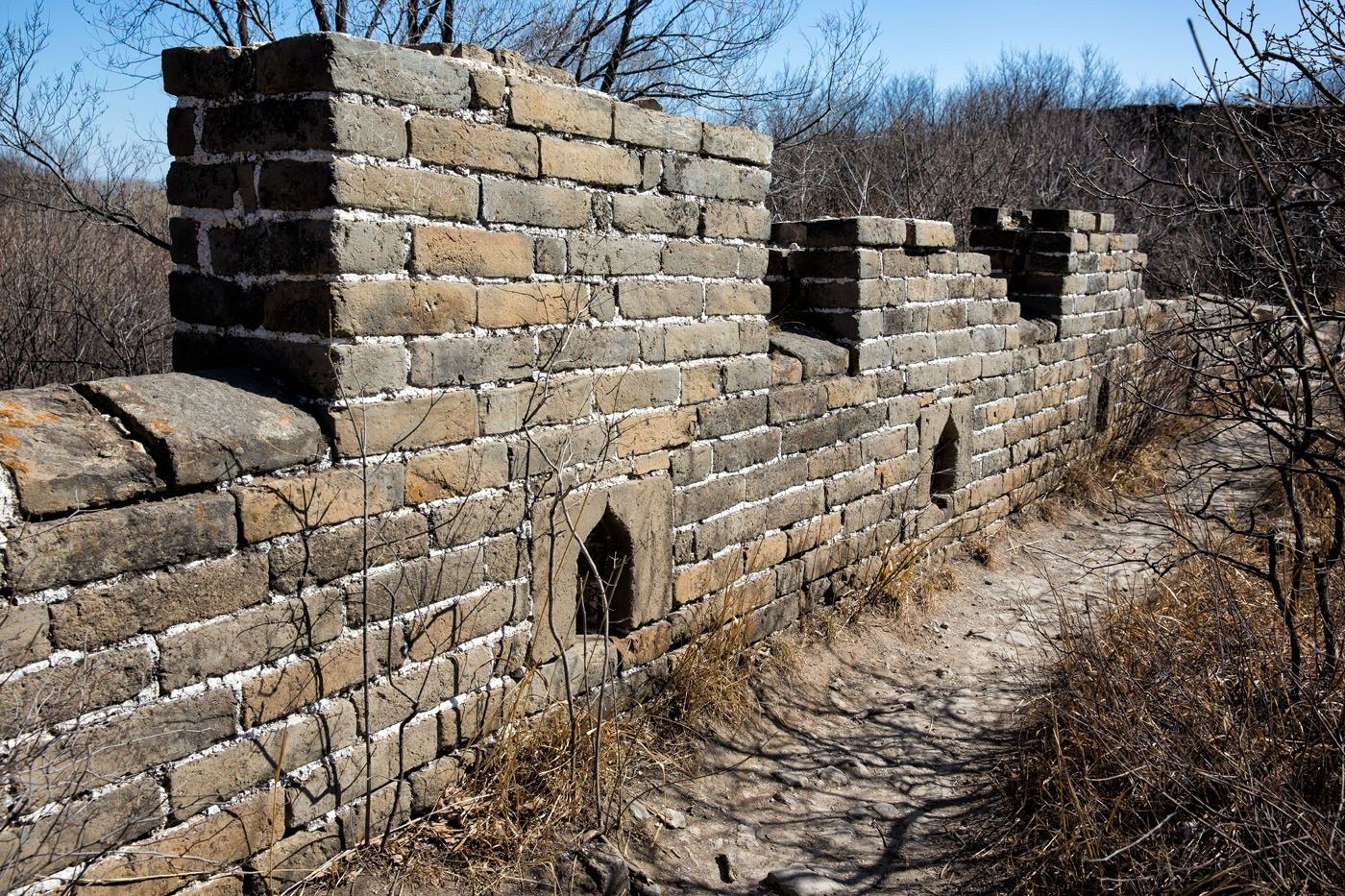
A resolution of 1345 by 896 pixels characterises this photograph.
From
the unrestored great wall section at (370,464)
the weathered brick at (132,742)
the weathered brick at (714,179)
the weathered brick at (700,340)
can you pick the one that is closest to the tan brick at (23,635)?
the unrestored great wall section at (370,464)

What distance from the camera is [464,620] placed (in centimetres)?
300

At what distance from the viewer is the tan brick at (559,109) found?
117 inches

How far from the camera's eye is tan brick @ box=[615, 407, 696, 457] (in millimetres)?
3492

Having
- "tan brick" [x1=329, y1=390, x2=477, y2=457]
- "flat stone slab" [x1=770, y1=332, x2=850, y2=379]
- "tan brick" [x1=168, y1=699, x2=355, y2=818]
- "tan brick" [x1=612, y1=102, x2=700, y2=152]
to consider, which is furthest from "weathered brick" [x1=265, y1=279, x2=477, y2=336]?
"flat stone slab" [x1=770, y1=332, x2=850, y2=379]

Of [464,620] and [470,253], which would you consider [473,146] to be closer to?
[470,253]

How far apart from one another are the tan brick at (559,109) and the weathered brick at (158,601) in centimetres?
148

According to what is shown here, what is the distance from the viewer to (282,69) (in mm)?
2549

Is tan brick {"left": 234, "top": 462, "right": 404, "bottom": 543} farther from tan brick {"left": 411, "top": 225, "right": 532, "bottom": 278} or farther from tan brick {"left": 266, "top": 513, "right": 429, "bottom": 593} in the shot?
tan brick {"left": 411, "top": 225, "right": 532, "bottom": 278}

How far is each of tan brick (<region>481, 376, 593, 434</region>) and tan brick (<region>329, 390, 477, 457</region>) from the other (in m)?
0.07

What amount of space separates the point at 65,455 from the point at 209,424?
32 cm

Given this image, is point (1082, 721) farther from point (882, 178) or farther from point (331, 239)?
point (882, 178)

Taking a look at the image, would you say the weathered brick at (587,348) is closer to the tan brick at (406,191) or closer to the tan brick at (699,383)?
the tan brick at (699,383)

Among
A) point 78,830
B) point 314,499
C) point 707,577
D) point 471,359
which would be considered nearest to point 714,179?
point 471,359

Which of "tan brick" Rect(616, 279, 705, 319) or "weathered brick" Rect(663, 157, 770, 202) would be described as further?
"weathered brick" Rect(663, 157, 770, 202)
